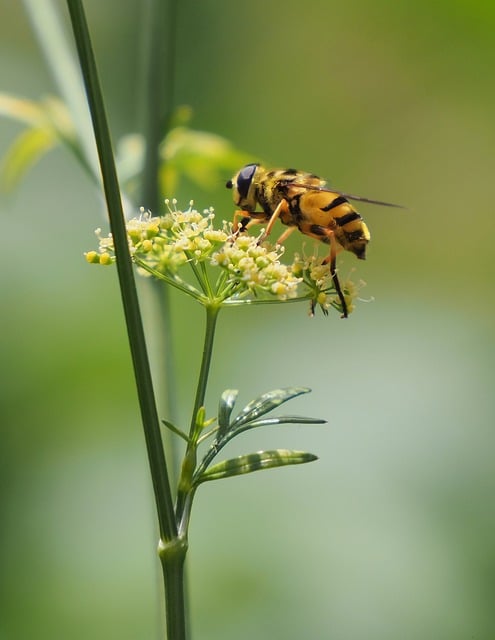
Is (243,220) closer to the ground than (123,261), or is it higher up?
higher up

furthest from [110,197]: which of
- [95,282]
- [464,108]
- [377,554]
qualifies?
[464,108]

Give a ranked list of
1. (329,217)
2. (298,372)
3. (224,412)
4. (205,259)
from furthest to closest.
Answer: (298,372) < (329,217) < (205,259) < (224,412)

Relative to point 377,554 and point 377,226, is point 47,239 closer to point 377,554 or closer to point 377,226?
point 377,226

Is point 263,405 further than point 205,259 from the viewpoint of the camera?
No

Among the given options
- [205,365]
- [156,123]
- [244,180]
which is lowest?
[205,365]

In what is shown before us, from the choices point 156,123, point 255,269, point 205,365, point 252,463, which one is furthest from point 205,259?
point 156,123

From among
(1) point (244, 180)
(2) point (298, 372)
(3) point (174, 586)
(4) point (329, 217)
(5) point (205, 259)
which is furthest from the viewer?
(2) point (298, 372)

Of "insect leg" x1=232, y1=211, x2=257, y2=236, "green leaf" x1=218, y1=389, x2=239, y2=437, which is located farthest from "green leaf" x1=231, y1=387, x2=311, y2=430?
"insect leg" x1=232, y1=211, x2=257, y2=236

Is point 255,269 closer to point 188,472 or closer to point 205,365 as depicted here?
point 205,365
